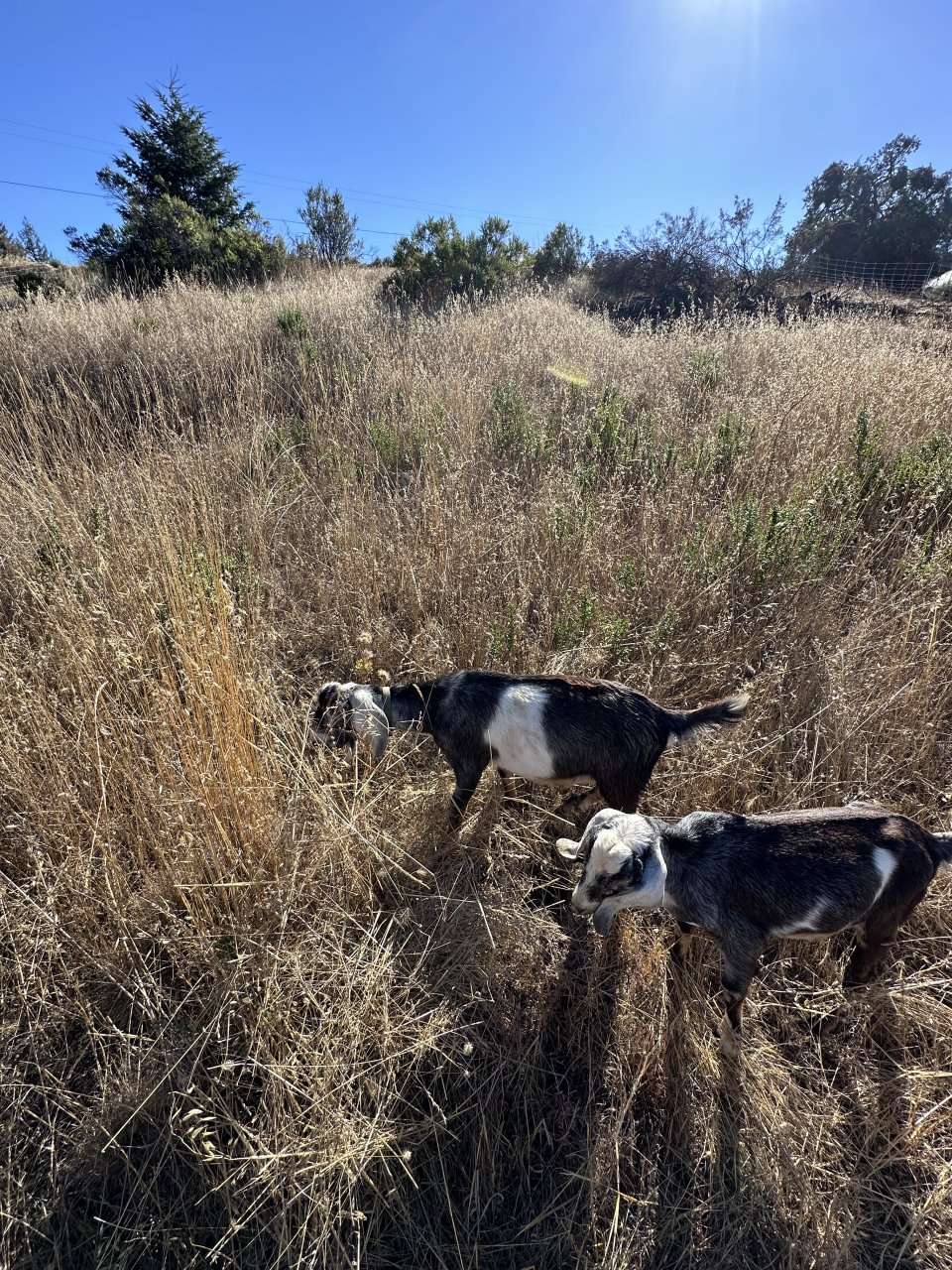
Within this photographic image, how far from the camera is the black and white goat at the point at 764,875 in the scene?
183 cm

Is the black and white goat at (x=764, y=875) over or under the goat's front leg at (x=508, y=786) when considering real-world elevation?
over

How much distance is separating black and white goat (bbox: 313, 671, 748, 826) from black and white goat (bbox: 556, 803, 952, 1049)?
0.35 m

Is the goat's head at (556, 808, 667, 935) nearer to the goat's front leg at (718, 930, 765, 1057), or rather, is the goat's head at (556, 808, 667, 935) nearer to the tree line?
the goat's front leg at (718, 930, 765, 1057)

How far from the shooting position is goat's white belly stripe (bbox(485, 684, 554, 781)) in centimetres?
233

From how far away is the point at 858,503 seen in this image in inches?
154

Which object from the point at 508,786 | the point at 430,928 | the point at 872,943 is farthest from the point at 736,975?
the point at 508,786

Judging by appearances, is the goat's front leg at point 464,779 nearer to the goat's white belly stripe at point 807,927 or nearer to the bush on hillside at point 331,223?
the goat's white belly stripe at point 807,927

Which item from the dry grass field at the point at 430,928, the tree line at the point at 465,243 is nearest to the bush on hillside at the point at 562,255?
the tree line at the point at 465,243

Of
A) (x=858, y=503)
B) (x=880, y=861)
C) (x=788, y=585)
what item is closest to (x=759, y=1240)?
(x=880, y=861)

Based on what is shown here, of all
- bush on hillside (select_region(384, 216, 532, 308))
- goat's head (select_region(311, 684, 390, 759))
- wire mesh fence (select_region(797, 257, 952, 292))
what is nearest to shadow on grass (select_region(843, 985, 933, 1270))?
goat's head (select_region(311, 684, 390, 759))

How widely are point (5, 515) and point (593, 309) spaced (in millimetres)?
10932

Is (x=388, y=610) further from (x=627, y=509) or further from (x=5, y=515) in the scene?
(x=5, y=515)

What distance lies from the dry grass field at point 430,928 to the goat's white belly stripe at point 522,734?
0.33 meters

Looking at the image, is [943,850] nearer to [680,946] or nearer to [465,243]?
[680,946]
